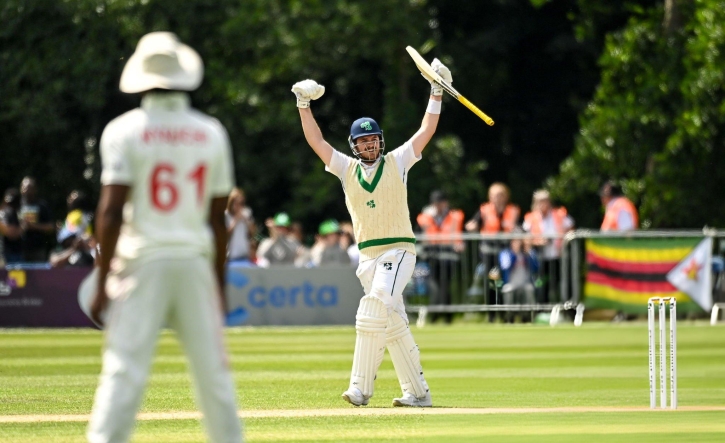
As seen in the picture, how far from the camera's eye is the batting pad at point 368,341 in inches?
427

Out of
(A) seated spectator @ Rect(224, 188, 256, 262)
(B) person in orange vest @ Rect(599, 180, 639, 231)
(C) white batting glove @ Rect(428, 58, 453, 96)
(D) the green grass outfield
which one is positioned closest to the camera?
(D) the green grass outfield

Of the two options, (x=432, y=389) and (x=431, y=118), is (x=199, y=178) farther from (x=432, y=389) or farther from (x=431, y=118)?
(x=432, y=389)

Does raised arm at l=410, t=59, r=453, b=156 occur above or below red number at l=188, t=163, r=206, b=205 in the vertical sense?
above

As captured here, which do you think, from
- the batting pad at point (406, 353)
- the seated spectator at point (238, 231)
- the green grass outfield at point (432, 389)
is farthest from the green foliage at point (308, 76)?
the batting pad at point (406, 353)

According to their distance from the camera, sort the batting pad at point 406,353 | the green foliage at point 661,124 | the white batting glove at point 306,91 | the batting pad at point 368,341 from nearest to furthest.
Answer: the batting pad at point 368,341, the batting pad at point 406,353, the white batting glove at point 306,91, the green foliage at point 661,124

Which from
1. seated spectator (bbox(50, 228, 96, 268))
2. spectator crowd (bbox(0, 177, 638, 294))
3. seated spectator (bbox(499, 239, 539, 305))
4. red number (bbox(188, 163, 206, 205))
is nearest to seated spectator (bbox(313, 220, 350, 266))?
spectator crowd (bbox(0, 177, 638, 294))

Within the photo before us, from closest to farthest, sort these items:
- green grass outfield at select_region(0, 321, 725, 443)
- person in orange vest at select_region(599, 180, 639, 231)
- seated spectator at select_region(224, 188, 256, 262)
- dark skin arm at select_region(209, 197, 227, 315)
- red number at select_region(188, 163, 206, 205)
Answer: red number at select_region(188, 163, 206, 205) → dark skin arm at select_region(209, 197, 227, 315) → green grass outfield at select_region(0, 321, 725, 443) → seated spectator at select_region(224, 188, 256, 262) → person in orange vest at select_region(599, 180, 639, 231)

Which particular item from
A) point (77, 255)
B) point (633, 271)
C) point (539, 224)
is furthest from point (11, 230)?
point (633, 271)

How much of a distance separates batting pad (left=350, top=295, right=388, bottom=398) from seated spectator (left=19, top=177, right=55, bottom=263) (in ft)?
43.1

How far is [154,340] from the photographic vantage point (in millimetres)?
6391

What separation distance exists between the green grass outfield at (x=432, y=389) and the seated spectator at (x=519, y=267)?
128 cm

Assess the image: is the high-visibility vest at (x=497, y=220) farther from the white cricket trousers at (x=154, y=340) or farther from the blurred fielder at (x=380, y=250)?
the white cricket trousers at (x=154, y=340)

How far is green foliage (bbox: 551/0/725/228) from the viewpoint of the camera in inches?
1081

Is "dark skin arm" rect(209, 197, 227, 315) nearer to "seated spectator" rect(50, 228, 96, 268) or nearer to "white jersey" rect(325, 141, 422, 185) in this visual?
"white jersey" rect(325, 141, 422, 185)
